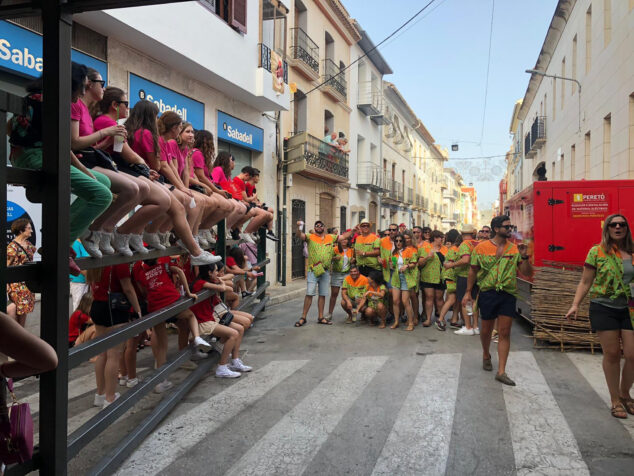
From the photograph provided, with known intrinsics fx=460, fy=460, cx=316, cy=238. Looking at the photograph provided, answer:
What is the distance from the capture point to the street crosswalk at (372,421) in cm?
319

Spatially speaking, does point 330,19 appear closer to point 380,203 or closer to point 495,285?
point 380,203

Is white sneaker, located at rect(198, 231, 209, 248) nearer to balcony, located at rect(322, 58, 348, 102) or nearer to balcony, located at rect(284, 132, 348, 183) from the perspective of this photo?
balcony, located at rect(284, 132, 348, 183)

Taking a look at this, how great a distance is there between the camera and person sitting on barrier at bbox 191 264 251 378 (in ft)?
16.9

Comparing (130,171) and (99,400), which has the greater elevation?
(130,171)

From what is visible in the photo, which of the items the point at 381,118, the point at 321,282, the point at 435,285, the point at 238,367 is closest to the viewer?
the point at 238,367

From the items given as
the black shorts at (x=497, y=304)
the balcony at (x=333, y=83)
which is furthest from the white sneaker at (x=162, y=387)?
the balcony at (x=333, y=83)

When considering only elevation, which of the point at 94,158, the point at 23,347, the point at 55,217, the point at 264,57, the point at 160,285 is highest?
the point at 264,57

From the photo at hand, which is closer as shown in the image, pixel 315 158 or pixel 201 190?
pixel 201 190

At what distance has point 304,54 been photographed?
15609 millimetres

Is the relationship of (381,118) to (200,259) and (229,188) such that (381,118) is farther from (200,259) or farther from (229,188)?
(200,259)

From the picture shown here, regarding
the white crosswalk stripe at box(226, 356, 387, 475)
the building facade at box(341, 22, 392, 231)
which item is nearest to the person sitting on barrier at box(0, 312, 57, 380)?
the white crosswalk stripe at box(226, 356, 387, 475)

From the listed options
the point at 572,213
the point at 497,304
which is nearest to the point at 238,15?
the point at 572,213

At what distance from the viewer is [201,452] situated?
3.34 meters

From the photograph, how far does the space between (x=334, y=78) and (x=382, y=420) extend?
16.6 metres
